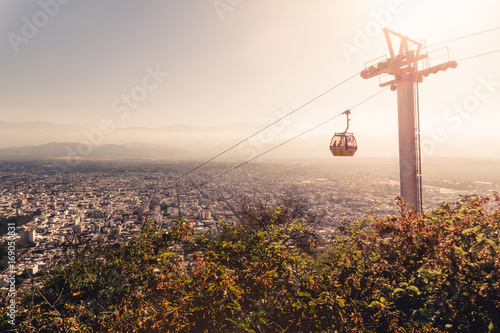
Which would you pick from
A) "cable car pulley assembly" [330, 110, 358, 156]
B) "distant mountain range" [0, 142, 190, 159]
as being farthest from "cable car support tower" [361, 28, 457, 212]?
"distant mountain range" [0, 142, 190, 159]

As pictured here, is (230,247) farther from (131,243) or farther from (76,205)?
(76,205)

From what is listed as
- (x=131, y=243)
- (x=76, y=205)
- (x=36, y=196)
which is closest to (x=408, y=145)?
(x=131, y=243)

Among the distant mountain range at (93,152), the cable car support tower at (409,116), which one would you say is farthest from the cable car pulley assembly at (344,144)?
the distant mountain range at (93,152)

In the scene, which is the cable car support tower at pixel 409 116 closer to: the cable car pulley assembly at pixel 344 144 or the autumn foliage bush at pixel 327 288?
the cable car pulley assembly at pixel 344 144

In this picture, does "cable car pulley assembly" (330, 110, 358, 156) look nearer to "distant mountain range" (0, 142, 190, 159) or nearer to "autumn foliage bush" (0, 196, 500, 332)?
"autumn foliage bush" (0, 196, 500, 332)

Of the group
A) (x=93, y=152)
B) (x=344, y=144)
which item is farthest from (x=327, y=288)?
(x=93, y=152)

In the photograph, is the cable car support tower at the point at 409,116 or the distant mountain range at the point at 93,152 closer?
the cable car support tower at the point at 409,116

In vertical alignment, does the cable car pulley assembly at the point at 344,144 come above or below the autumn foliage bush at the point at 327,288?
above

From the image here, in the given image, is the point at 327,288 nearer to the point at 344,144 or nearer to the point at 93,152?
the point at 344,144
